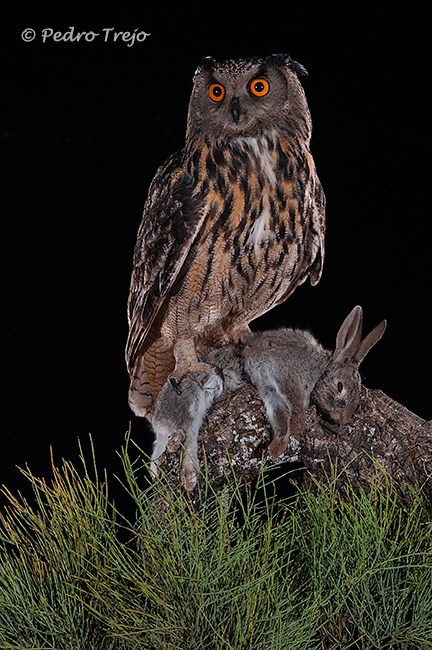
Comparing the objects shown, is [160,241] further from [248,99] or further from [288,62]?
[288,62]

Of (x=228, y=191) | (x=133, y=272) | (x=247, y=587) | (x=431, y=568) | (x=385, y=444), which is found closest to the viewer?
(x=247, y=587)

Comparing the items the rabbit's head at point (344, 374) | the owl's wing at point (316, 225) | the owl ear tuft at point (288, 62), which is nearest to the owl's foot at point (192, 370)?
the rabbit's head at point (344, 374)

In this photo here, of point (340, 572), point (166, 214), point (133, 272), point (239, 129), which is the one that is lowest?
point (340, 572)

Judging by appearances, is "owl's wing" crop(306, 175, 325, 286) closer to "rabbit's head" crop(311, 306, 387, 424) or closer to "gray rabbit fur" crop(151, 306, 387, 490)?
"gray rabbit fur" crop(151, 306, 387, 490)

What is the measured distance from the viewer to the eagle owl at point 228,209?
5.21 feet

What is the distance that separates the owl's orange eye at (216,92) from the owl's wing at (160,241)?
0.61 feet

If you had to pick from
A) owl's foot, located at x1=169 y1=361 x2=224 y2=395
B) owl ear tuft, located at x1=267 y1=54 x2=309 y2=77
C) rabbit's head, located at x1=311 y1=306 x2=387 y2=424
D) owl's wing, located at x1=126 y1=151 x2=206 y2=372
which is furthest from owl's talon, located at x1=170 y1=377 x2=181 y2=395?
owl ear tuft, located at x1=267 y1=54 x2=309 y2=77

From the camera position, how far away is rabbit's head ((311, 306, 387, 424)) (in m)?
1.42

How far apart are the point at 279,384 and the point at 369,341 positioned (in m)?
0.22

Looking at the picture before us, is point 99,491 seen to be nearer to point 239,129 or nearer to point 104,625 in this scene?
point 104,625

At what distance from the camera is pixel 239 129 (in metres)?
1.58

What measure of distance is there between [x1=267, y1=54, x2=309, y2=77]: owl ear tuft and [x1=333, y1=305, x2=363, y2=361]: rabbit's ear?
605mm

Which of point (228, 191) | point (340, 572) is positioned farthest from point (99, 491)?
point (228, 191)

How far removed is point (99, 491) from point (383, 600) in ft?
1.75
